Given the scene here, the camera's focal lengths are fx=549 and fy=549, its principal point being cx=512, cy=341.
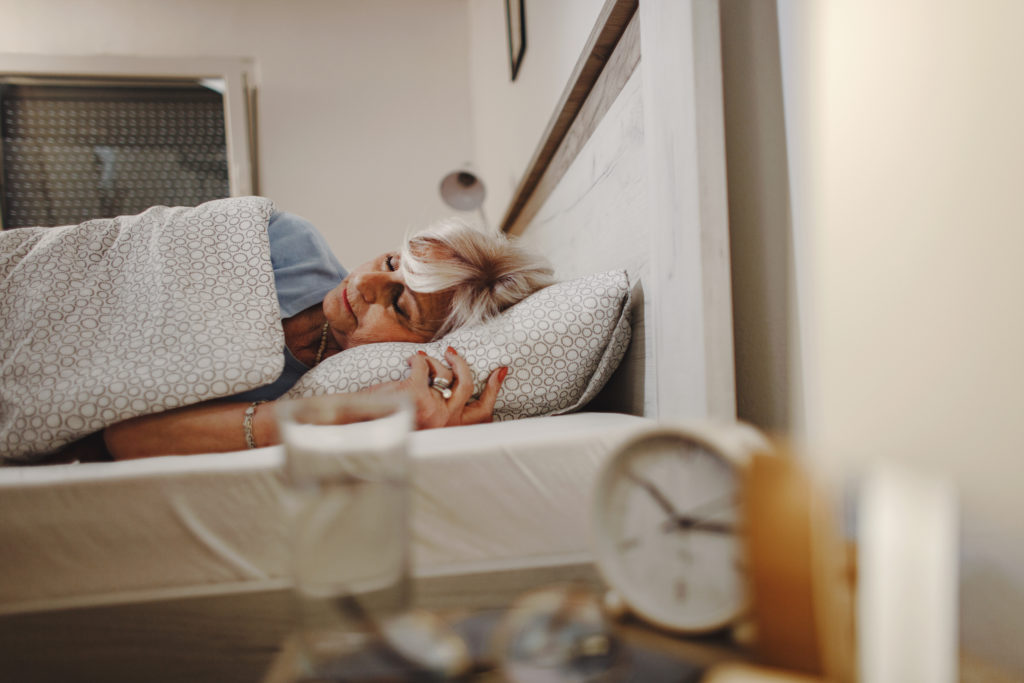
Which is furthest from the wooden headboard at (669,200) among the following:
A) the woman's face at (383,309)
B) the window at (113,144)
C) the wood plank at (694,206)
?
the window at (113,144)

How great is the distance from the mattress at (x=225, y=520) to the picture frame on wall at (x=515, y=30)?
1648mm

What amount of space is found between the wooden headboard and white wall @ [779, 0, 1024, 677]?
9 cm

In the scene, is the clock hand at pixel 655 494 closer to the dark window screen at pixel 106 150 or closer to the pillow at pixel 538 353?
the pillow at pixel 538 353

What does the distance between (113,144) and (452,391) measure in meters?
3.10

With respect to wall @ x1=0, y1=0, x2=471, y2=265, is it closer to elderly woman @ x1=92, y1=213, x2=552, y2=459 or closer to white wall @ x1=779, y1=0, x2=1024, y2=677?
elderly woman @ x1=92, y1=213, x2=552, y2=459

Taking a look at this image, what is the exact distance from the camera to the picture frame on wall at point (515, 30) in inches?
71.5

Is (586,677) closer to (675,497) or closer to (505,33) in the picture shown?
(675,497)

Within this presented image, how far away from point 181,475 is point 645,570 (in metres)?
0.49

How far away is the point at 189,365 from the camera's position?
75cm

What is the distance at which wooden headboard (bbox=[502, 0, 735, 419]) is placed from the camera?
1.95ft

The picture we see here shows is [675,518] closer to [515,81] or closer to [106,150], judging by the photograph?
[515,81]

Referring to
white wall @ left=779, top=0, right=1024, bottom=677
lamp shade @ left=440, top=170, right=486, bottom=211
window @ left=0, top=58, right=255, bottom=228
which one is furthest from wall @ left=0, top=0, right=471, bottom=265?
white wall @ left=779, top=0, right=1024, bottom=677

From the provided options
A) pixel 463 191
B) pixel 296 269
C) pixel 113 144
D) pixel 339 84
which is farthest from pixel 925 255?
pixel 113 144

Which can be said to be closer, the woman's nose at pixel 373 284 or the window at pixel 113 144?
the woman's nose at pixel 373 284
